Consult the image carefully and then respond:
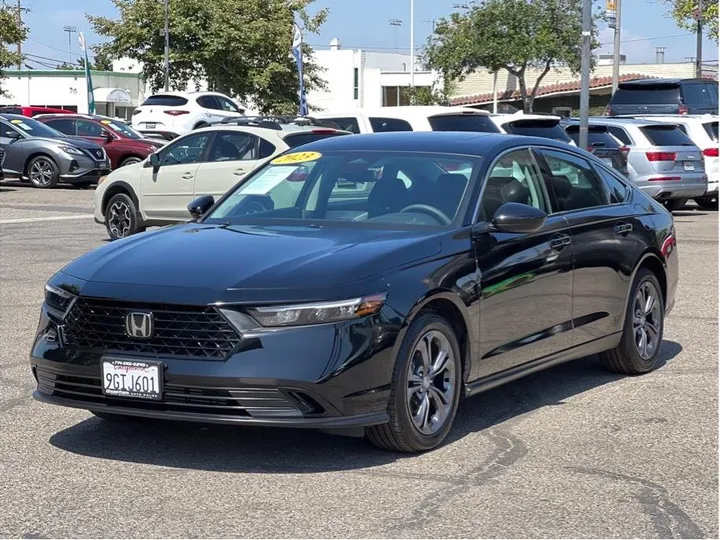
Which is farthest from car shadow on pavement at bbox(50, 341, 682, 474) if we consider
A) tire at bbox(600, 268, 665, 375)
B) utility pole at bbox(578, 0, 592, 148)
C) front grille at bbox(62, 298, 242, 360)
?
utility pole at bbox(578, 0, 592, 148)

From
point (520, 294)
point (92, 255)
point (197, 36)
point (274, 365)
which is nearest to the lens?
point (274, 365)

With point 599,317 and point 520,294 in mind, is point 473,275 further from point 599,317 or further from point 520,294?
point 599,317

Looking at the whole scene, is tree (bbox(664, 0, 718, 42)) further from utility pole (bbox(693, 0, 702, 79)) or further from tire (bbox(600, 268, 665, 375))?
tire (bbox(600, 268, 665, 375))

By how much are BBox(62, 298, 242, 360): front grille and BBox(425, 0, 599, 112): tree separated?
190 feet

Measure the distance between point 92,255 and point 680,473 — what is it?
3.02 m

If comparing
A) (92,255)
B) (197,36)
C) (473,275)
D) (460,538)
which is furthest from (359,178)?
(197,36)

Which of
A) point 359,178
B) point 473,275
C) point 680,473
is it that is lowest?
point 680,473

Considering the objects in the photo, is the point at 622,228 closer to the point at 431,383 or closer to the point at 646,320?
the point at 646,320

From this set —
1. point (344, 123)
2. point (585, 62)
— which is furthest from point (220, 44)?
point (344, 123)

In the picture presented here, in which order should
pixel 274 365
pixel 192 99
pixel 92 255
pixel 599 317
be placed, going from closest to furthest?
pixel 274 365 < pixel 92 255 < pixel 599 317 < pixel 192 99

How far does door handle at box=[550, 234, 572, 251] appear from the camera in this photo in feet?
24.4

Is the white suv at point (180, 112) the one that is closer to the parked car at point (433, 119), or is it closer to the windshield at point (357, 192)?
the parked car at point (433, 119)

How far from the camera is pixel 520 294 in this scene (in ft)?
23.1

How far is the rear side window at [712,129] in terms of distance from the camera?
2457 centimetres
